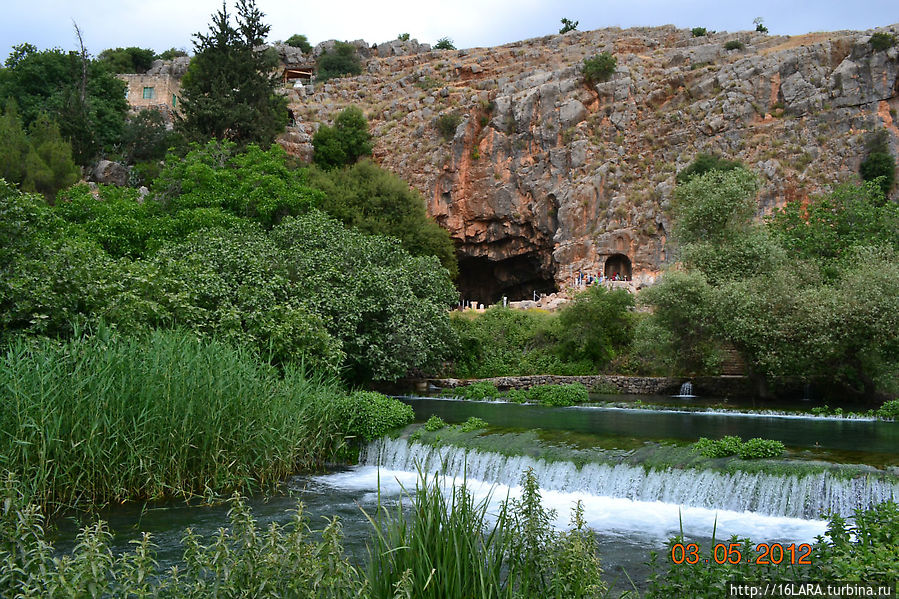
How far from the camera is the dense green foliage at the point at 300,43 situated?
86.3 m

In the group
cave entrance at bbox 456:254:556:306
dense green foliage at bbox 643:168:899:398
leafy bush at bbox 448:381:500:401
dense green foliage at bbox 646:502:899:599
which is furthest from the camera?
cave entrance at bbox 456:254:556:306

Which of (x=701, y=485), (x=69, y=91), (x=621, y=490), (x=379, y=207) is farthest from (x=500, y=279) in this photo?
(x=701, y=485)

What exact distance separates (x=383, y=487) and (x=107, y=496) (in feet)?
16.2

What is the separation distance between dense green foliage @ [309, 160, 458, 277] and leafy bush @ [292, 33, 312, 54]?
49735mm

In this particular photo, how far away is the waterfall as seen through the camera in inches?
436

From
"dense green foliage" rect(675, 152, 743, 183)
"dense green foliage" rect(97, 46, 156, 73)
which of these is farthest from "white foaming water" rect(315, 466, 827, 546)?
"dense green foliage" rect(97, 46, 156, 73)

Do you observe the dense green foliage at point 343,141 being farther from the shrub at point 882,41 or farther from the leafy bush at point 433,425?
the leafy bush at point 433,425

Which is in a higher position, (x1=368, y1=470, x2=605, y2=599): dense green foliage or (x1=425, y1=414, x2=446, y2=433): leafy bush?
(x1=368, y1=470, x2=605, y2=599): dense green foliage

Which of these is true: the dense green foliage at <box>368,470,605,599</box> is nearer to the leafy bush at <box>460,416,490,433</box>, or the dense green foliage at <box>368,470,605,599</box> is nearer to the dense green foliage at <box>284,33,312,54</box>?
the leafy bush at <box>460,416,490,433</box>

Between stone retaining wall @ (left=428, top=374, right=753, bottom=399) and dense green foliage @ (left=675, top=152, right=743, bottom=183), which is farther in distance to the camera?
dense green foliage @ (left=675, top=152, right=743, bottom=183)

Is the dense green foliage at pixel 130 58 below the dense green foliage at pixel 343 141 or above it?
above

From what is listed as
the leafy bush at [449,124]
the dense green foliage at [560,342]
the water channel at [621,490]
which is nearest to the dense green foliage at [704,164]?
the leafy bush at [449,124]

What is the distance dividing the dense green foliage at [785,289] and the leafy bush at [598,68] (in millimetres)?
25953

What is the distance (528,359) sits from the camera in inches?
1264
